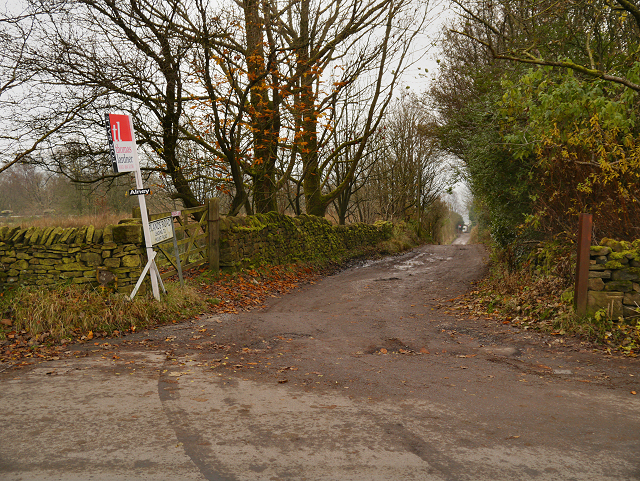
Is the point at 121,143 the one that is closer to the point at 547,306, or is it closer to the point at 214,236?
the point at 214,236

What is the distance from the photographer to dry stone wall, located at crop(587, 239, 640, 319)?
668cm

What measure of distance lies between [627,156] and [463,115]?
703 cm

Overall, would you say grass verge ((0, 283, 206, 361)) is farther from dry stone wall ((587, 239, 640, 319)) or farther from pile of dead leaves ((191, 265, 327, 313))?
dry stone wall ((587, 239, 640, 319))

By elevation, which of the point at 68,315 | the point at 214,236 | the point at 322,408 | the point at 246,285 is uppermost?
the point at 214,236

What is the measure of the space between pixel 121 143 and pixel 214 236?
3.97m

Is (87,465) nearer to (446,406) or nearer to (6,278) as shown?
(446,406)

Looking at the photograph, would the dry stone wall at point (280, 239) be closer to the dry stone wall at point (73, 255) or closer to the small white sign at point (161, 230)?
the small white sign at point (161, 230)

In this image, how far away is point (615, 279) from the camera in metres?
6.81

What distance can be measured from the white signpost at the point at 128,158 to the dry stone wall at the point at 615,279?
7.06 metres

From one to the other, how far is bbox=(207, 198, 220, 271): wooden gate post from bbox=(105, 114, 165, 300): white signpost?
308 centimetres

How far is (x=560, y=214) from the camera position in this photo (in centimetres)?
879

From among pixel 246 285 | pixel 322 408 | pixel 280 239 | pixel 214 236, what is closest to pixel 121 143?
pixel 214 236

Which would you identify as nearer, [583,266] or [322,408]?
[322,408]

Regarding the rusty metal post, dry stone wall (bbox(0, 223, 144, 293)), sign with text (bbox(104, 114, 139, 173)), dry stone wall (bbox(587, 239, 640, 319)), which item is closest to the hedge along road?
the rusty metal post
